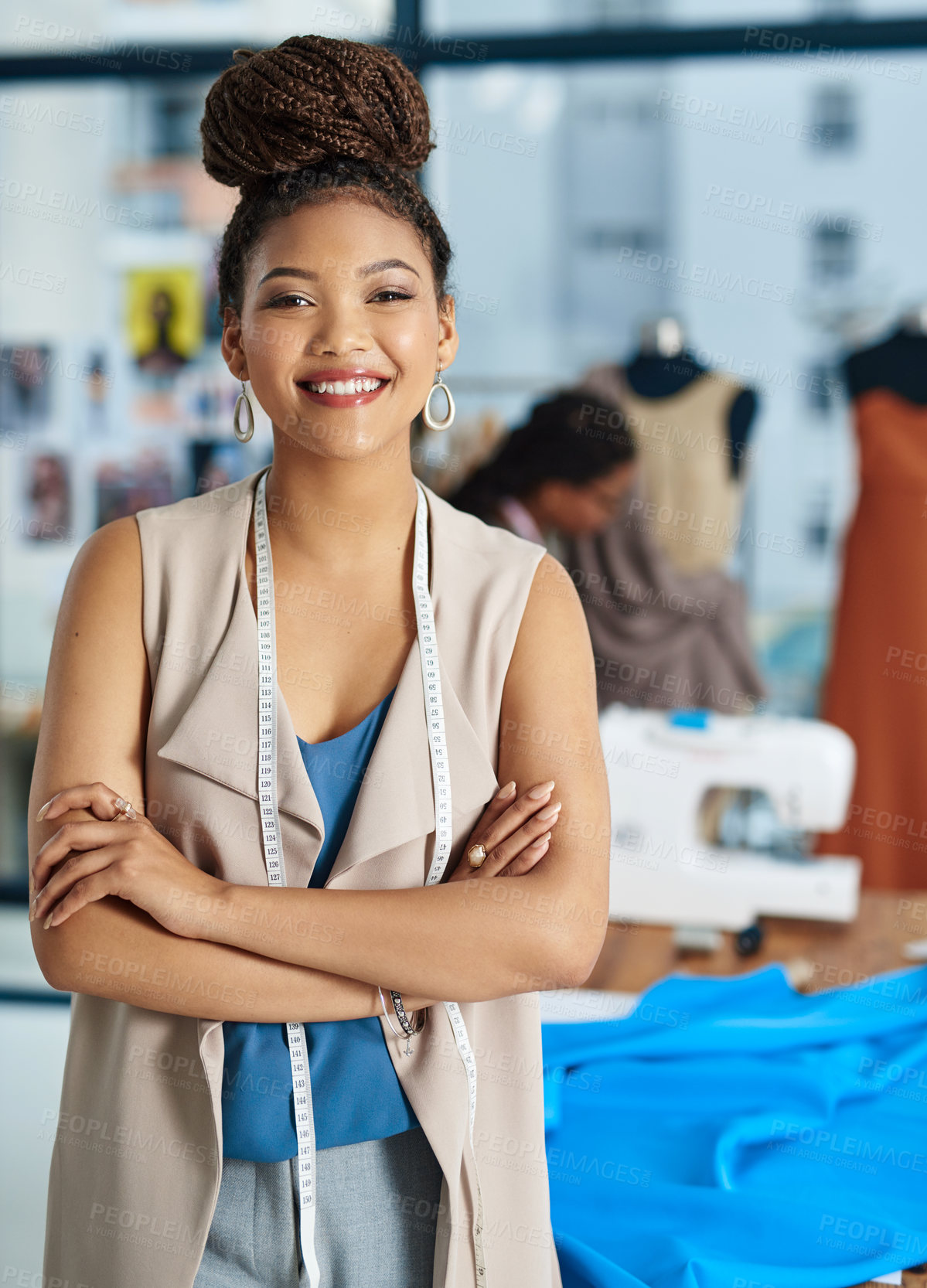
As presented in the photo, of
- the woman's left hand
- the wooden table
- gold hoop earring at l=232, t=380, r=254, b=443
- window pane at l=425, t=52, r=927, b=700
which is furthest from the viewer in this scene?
window pane at l=425, t=52, r=927, b=700

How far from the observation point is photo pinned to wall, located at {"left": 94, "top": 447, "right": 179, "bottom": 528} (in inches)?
151

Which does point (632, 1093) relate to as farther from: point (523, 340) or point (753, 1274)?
point (523, 340)

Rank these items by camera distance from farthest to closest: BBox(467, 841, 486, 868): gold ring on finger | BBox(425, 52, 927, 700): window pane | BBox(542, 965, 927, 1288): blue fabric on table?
BBox(425, 52, 927, 700): window pane → BBox(542, 965, 927, 1288): blue fabric on table → BBox(467, 841, 486, 868): gold ring on finger

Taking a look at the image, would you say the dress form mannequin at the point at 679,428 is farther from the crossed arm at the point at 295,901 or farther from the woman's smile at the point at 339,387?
the woman's smile at the point at 339,387

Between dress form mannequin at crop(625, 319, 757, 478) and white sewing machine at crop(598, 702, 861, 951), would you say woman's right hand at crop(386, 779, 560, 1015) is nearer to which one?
white sewing machine at crop(598, 702, 861, 951)

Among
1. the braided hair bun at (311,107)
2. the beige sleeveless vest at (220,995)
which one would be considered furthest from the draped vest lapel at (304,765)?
the braided hair bun at (311,107)

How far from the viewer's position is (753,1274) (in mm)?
1473

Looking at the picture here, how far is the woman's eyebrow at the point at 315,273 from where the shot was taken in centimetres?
122

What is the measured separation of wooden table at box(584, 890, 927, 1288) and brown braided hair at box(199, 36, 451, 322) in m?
1.56

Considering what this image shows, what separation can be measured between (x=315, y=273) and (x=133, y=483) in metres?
2.79

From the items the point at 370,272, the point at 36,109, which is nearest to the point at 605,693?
the point at 370,272

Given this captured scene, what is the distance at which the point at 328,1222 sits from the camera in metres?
1.17

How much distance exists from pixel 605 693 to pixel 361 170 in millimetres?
2249

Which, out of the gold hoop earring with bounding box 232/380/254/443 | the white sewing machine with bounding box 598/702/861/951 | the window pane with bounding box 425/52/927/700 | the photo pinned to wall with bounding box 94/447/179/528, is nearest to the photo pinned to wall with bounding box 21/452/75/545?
the photo pinned to wall with bounding box 94/447/179/528
